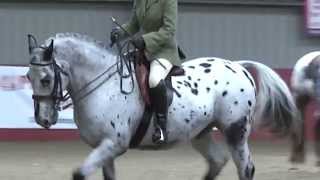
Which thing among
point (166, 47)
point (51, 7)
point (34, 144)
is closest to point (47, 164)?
point (34, 144)

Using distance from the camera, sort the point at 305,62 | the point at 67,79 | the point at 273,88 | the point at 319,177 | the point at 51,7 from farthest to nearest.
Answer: the point at 51,7 → the point at 305,62 → the point at 319,177 → the point at 273,88 → the point at 67,79

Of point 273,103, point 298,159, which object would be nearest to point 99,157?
point 273,103

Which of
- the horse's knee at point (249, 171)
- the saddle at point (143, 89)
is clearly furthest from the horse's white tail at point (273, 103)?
the saddle at point (143, 89)

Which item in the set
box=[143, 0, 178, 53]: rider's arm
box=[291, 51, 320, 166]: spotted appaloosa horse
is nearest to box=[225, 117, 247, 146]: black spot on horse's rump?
box=[143, 0, 178, 53]: rider's arm

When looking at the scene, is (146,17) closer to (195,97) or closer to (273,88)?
(195,97)

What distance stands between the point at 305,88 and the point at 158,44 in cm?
464

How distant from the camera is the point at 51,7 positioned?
18.8m

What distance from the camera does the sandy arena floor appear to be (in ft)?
36.0

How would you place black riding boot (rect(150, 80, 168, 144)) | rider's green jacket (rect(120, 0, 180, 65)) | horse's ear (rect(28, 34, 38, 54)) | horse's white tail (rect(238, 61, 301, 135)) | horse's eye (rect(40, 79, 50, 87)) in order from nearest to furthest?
A: horse's eye (rect(40, 79, 50, 87))
horse's ear (rect(28, 34, 38, 54))
black riding boot (rect(150, 80, 168, 144))
rider's green jacket (rect(120, 0, 180, 65))
horse's white tail (rect(238, 61, 301, 135))

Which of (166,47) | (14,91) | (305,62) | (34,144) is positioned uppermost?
(166,47)

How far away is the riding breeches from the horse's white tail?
1439 millimetres

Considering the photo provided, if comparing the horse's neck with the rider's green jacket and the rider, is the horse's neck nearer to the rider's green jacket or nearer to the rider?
the rider

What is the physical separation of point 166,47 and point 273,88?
5.18 ft

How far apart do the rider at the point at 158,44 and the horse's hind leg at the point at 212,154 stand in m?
1.00
